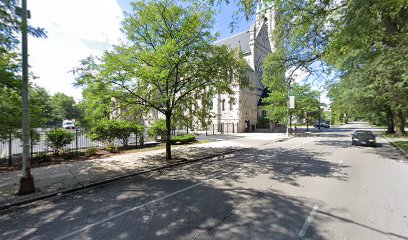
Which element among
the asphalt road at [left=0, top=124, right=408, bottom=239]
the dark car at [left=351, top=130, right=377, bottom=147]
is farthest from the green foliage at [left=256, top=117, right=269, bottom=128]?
the asphalt road at [left=0, top=124, right=408, bottom=239]

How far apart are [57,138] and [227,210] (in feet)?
36.7

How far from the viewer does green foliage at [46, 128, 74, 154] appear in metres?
11.0

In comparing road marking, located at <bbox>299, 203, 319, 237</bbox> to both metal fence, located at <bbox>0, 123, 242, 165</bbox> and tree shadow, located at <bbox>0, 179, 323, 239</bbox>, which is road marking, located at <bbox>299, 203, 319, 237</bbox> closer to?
tree shadow, located at <bbox>0, 179, 323, 239</bbox>

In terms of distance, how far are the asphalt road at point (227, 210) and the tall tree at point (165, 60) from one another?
4262mm

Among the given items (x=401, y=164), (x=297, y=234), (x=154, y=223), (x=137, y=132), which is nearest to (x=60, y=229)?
(x=154, y=223)

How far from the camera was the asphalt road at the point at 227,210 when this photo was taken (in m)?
3.81

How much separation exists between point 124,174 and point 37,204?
2940 mm

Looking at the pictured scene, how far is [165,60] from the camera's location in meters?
8.03

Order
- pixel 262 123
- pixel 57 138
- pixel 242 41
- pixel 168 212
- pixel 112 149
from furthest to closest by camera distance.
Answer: pixel 242 41 < pixel 262 123 < pixel 112 149 < pixel 57 138 < pixel 168 212

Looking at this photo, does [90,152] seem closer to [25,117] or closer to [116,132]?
[116,132]

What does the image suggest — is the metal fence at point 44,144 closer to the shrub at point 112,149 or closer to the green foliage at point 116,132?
the green foliage at point 116,132

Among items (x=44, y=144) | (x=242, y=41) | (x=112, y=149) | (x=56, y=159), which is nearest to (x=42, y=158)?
(x=56, y=159)

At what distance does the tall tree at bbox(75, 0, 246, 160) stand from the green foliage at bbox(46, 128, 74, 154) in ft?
16.0

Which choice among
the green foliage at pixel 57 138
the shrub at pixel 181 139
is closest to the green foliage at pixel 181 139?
the shrub at pixel 181 139
